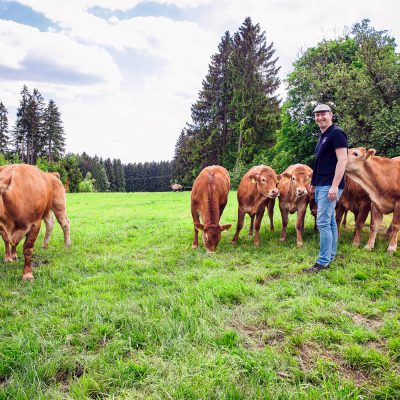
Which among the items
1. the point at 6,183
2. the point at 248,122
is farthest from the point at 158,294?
the point at 248,122

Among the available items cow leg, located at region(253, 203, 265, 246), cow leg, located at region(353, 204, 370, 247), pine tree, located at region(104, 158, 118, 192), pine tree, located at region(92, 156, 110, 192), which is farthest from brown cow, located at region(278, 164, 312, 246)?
pine tree, located at region(104, 158, 118, 192)

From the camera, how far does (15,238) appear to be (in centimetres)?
548

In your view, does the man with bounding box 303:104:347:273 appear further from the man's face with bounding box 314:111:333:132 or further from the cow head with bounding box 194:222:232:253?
the cow head with bounding box 194:222:232:253

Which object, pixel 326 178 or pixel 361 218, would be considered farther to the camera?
pixel 361 218

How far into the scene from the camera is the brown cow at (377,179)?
6445mm

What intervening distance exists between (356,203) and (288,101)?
2320cm

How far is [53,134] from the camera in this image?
62719mm

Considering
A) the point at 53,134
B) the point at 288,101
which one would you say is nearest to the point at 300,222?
the point at 288,101

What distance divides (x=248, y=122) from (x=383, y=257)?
32.7 meters

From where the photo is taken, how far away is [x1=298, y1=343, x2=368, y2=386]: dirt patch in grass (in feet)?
8.95

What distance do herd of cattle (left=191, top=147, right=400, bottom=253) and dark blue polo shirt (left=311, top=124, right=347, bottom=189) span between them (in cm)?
104

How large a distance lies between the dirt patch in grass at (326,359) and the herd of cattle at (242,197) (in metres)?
3.91

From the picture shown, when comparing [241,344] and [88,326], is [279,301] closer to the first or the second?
[241,344]

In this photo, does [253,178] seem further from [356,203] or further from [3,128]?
[3,128]
